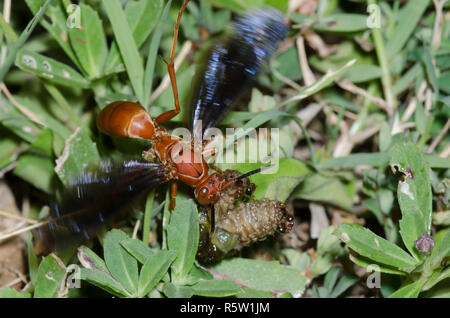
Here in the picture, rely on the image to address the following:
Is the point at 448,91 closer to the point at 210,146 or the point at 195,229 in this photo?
the point at 210,146

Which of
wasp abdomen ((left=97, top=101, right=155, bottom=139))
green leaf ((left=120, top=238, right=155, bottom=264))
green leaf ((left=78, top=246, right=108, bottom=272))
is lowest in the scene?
green leaf ((left=78, top=246, right=108, bottom=272))

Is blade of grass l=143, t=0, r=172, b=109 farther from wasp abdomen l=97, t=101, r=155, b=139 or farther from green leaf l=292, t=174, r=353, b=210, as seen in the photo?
green leaf l=292, t=174, r=353, b=210

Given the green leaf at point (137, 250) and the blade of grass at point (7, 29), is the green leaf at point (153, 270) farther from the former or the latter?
the blade of grass at point (7, 29)

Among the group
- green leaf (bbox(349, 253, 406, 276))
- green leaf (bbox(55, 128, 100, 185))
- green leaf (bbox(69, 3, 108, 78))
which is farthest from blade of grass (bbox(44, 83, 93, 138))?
green leaf (bbox(349, 253, 406, 276))

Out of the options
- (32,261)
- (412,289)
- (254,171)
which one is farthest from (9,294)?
(412,289)

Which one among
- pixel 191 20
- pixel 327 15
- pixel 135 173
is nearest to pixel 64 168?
pixel 135 173

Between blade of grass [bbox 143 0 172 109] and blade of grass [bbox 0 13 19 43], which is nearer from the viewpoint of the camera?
blade of grass [bbox 0 13 19 43]

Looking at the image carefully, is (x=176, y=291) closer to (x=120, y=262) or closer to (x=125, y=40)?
(x=120, y=262)
